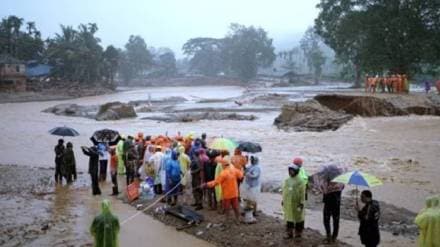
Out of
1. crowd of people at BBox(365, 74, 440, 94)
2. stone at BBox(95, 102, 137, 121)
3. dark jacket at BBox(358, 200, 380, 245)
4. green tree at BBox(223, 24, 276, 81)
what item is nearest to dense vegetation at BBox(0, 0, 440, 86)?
green tree at BBox(223, 24, 276, 81)

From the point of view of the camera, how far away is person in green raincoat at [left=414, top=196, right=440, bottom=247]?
21.2 feet

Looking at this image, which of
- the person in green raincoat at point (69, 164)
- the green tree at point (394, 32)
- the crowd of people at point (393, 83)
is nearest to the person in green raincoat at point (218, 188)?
the person in green raincoat at point (69, 164)

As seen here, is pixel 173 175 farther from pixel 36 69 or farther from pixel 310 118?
pixel 36 69

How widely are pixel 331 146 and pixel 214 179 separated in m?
12.2

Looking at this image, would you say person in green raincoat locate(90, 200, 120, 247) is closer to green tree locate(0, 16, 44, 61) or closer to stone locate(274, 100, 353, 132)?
stone locate(274, 100, 353, 132)

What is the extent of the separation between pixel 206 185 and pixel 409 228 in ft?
12.9

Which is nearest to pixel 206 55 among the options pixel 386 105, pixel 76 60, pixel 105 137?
pixel 76 60

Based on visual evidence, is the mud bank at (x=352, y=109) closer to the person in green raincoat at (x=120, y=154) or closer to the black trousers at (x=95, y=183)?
the person in green raincoat at (x=120, y=154)

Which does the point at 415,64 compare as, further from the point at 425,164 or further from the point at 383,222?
the point at 383,222

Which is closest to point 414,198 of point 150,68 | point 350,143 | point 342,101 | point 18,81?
point 350,143

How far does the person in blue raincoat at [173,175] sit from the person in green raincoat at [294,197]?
10.6ft

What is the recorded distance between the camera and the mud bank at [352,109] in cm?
2811

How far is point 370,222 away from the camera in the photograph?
7.36m

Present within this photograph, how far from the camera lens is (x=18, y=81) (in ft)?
218
